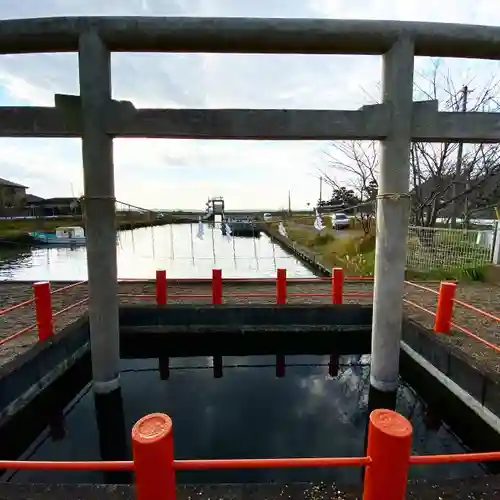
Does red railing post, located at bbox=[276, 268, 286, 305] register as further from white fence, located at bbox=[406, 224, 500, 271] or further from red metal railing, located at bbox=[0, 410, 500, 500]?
white fence, located at bbox=[406, 224, 500, 271]

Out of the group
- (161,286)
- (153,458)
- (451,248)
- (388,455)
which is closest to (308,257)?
(451,248)

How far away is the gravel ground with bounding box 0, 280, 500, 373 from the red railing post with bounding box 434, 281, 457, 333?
0.60ft

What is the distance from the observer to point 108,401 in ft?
15.0

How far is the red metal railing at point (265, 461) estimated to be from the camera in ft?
5.31

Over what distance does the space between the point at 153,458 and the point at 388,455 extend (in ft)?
3.73

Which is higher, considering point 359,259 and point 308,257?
point 359,259

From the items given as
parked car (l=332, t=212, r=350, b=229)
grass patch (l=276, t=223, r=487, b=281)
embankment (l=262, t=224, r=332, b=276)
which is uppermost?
parked car (l=332, t=212, r=350, b=229)

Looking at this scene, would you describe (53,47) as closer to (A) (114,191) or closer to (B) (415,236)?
(A) (114,191)

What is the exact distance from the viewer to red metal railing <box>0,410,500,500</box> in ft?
5.31

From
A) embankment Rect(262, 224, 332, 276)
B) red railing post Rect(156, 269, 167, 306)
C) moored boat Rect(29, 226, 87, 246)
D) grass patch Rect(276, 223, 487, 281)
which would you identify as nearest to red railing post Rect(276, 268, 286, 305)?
red railing post Rect(156, 269, 167, 306)

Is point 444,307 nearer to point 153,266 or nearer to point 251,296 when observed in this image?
point 251,296

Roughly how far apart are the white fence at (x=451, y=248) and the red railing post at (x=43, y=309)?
1059 centimetres

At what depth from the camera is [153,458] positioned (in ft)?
5.33

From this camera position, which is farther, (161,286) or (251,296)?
(251,296)
